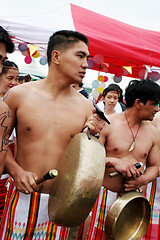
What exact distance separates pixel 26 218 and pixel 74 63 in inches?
42.6

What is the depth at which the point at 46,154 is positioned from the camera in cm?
166

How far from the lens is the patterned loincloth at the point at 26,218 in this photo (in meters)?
1.64

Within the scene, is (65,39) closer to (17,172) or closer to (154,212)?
(17,172)

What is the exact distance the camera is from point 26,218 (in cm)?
165

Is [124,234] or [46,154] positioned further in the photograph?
[124,234]

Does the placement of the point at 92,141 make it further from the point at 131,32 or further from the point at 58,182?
the point at 131,32

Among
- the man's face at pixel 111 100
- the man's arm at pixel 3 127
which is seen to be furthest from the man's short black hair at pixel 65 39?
the man's face at pixel 111 100

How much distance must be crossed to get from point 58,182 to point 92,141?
0.98 feet

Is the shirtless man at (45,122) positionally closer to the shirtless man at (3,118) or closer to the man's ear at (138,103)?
the shirtless man at (3,118)

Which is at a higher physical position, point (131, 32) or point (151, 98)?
point (131, 32)

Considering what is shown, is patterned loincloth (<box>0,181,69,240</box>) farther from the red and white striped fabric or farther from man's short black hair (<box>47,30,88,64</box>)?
the red and white striped fabric

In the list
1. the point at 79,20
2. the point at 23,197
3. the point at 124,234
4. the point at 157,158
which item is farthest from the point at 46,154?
the point at 79,20

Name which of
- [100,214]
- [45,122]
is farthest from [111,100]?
[45,122]

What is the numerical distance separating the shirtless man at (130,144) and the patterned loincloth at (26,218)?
75 centimetres
